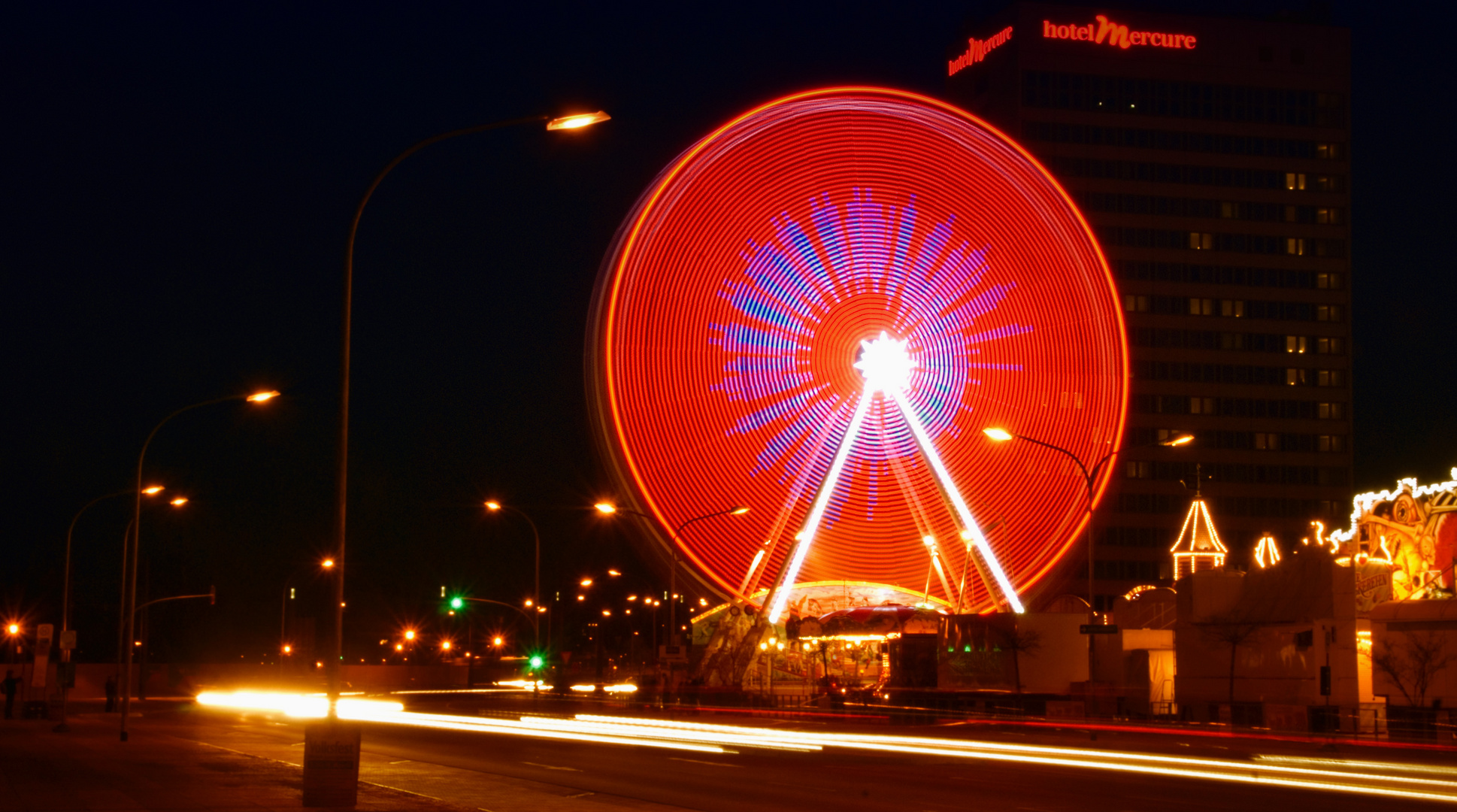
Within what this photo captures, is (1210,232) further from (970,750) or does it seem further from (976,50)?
(970,750)

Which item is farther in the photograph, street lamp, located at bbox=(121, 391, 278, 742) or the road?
street lamp, located at bbox=(121, 391, 278, 742)

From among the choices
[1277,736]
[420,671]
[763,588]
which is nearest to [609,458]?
[763,588]

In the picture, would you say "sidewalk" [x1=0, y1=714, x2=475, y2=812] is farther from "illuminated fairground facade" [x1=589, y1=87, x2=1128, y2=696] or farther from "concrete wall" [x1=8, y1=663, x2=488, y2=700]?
"concrete wall" [x1=8, y1=663, x2=488, y2=700]

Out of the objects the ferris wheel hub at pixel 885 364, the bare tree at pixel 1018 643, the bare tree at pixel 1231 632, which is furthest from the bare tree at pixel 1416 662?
the ferris wheel hub at pixel 885 364

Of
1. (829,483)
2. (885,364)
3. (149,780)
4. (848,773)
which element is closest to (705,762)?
(848,773)

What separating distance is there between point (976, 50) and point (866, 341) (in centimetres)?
8063

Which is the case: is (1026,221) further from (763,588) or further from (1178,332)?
(1178,332)

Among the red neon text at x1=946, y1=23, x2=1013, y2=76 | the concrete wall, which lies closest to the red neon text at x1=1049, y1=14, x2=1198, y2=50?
the red neon text at x1=946, y1=23, x2=1013, y2=76

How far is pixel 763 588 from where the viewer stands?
195 ft

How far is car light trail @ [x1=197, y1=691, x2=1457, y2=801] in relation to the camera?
23422 millimetres

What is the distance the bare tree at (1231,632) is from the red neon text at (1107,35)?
82505 mm

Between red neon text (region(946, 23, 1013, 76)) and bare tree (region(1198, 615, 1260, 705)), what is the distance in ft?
271

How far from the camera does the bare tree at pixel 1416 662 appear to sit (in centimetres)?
4262

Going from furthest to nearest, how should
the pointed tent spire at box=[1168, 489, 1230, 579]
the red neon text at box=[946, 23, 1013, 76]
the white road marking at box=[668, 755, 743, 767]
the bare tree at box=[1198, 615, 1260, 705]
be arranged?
the red neon text at box=[946, 23, 1013, 76], the pointed tent spire at box=[1168, 489, 1230, 579], the bare tree at box=[1198, 615, 1260, 705], the white road marking at box=[668, 755, 743, 767]
